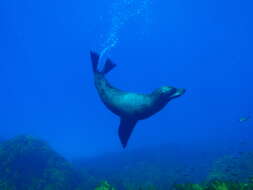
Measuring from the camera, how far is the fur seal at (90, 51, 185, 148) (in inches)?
272

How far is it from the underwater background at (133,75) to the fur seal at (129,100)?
1.63m

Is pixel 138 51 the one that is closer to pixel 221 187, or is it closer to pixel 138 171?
pixel 138 171

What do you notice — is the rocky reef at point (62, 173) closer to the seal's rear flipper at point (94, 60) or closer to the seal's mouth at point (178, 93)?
the seal's rear flipper at point (94, 60)

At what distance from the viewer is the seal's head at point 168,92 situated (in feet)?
22.2

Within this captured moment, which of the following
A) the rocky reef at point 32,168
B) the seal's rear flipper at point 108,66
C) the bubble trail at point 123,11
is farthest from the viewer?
the bubble trail at point 123,11

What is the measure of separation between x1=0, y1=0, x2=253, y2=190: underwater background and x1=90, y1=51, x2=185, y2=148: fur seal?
5.34ft

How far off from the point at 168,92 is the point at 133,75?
184 m

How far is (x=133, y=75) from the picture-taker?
191 metres

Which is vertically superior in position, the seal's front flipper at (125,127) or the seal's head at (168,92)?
the seal's front flipper at (125,127)

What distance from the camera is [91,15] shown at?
122438 millimetres

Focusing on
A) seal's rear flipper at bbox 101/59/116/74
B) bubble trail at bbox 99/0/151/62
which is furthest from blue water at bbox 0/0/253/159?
seal's rear flipper at bbox 101/59/116/74

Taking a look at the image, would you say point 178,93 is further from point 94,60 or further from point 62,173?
point 62,173

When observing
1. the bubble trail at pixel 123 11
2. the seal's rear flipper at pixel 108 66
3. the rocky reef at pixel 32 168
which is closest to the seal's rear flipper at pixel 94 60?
the seal's rear flipper at pixel 108 66

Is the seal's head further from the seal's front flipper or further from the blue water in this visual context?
the blue water
